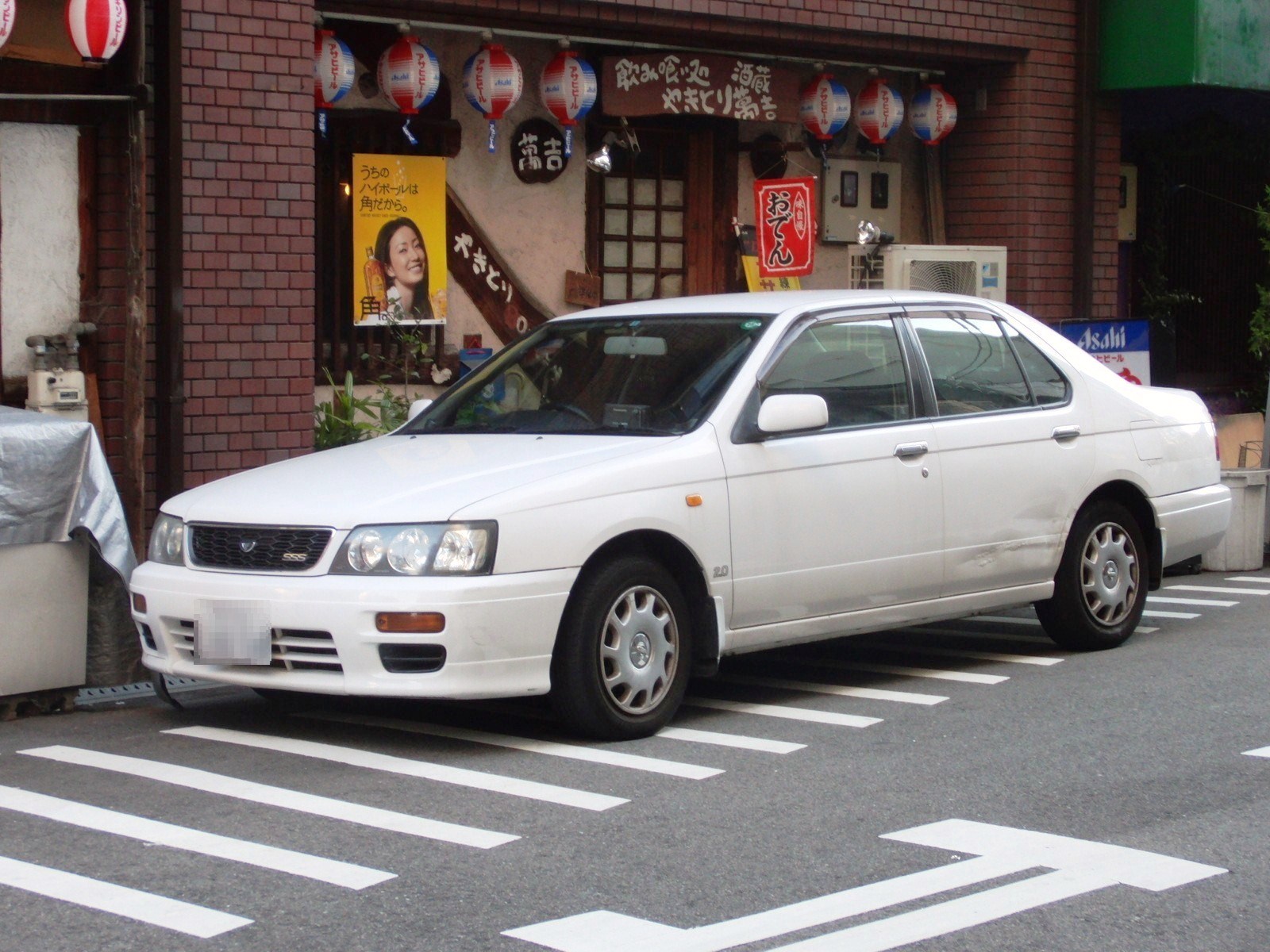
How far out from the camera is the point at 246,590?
6.59 m

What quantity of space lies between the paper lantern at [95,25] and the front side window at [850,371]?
3925 mm

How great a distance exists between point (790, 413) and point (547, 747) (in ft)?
5.12

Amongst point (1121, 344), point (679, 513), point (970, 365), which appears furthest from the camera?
point (1121, 344)

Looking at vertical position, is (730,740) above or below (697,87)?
below

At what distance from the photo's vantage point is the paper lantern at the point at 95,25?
9.15 meters

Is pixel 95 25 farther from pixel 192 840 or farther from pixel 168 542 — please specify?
pixel 192 840

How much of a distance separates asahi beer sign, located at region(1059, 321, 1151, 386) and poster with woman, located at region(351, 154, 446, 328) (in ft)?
14.2

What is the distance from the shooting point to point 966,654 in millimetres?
8953

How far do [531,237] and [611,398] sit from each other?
226 inches

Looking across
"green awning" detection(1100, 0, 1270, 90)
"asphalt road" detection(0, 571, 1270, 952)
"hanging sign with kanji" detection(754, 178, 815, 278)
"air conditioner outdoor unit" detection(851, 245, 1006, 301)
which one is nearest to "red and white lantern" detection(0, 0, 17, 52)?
"asphalt road" detection(0, 571, 1270, 952)

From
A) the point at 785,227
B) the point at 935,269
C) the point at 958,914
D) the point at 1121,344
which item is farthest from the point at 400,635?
the point at 1121,344

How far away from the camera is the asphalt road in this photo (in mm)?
4758

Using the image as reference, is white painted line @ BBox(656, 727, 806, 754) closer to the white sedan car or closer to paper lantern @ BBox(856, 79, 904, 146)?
the white sedan car

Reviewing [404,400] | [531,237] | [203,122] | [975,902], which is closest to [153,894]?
[975,902]
